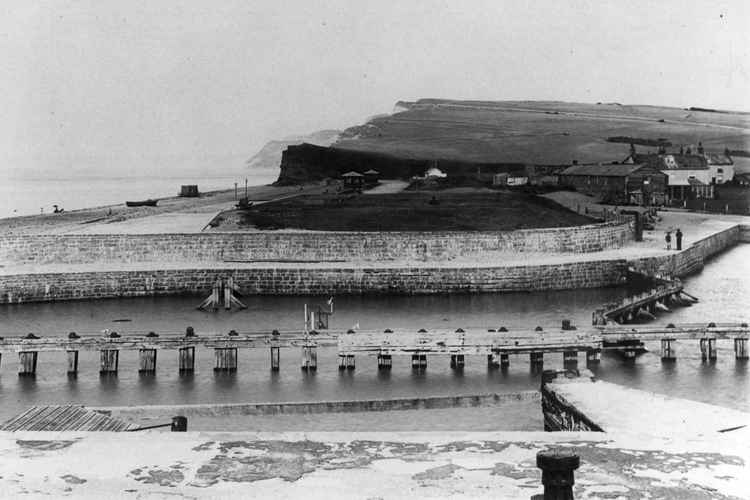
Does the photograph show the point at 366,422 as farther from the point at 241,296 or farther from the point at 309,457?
the point at 241,296

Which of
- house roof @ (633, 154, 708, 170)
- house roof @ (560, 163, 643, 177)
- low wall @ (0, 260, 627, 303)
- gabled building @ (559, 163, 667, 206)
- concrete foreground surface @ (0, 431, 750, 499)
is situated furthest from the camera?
house roof @ (633, 154, 708, 170)

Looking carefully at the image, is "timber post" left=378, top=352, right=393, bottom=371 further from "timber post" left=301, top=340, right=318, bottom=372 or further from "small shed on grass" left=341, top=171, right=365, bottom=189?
"small shed on grass" left=341, top=171, right=365, bottom=189

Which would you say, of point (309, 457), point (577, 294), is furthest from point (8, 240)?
point (309, 457)

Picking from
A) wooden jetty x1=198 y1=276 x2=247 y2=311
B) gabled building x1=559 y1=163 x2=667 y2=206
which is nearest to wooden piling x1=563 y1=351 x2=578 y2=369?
wooden jetty x1=198 y1=276 x2=247 y2=311

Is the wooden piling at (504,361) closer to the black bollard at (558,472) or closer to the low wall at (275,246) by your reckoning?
the black bollard at (558,472)

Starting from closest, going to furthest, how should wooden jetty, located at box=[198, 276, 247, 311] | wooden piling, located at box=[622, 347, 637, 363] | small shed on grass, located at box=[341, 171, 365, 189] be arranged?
wooden piling, located at box=[622, 347, 637, 363], wooden jetty, located at box=[198, 276, 247, 311], small shed on grass, located at box=[341, 171, 365, 189]

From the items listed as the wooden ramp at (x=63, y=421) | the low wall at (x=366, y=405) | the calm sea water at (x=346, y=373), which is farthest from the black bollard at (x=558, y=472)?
the low wall at (x=366, y=405)

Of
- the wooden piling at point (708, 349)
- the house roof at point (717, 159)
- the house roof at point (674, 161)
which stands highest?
the house roof at point (717, 159)
